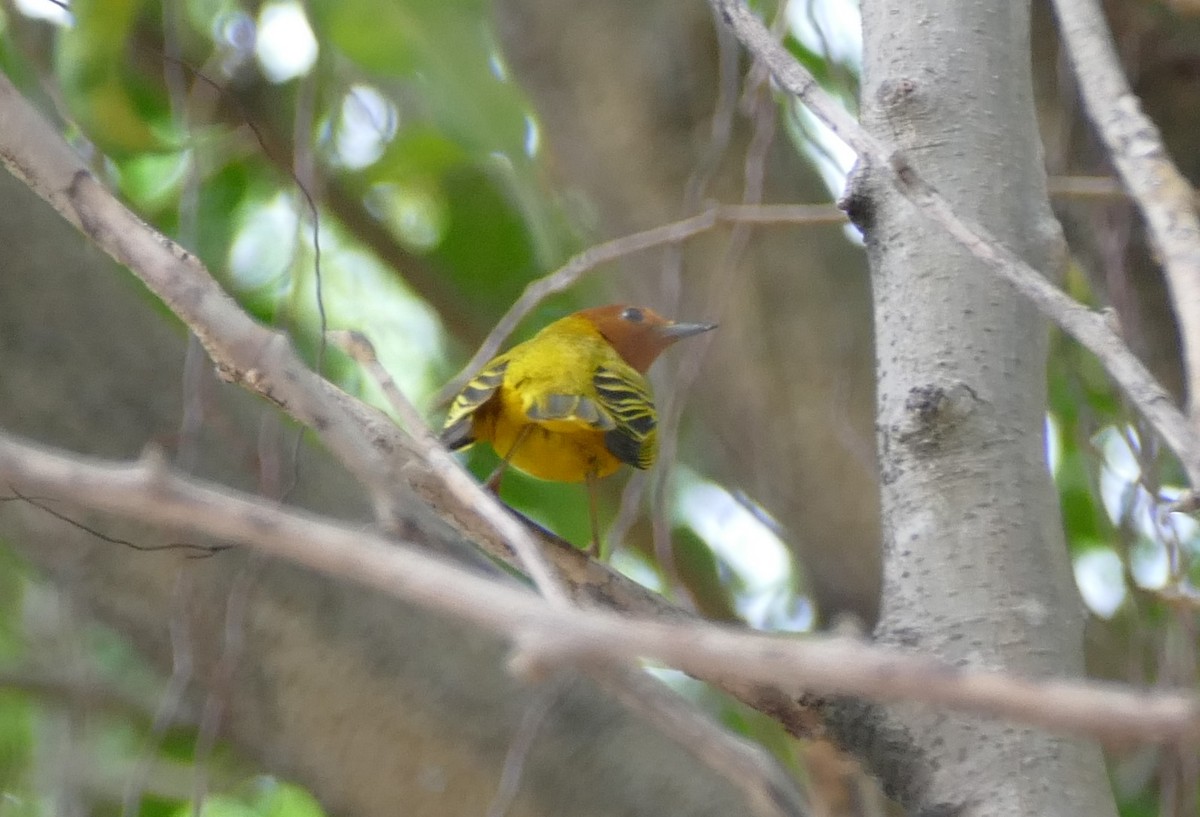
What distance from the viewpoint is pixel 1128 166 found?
2.96 feet

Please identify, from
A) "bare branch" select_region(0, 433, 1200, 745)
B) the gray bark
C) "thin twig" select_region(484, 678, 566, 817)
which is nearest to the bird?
"thin twig" select_region(484, 678, 566, 817)

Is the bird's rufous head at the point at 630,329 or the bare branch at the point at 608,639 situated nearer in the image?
the bare branch at the point at 608,639

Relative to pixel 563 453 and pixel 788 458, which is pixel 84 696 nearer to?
pixel 563 453

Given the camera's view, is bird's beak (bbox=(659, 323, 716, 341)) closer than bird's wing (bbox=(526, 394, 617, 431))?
No

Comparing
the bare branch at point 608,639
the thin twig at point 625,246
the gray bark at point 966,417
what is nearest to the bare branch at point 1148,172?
the gray bark at point 966,417

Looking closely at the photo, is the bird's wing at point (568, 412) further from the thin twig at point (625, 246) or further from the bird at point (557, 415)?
the thin twig at point (625, 246)

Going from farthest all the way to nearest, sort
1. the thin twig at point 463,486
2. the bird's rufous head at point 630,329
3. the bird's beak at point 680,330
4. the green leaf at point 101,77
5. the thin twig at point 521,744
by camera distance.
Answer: the bird's rufous head at point 630,329
the bird's beak at point 680,330
the green leaf at point 101,77
the thin twig at point 521,744
the thin twig at point 463,486

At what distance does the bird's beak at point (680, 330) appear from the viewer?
254 centimetres

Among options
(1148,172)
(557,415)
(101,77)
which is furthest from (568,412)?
(1148,172)

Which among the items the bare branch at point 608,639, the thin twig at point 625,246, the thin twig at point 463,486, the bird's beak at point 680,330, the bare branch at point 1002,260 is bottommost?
the bare branch at point 608,639

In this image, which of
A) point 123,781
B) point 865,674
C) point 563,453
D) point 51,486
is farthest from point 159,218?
point 865,674

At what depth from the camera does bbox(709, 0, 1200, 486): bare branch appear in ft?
2.56

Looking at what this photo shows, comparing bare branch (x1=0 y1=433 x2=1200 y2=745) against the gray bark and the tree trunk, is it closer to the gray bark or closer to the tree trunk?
the gray bark

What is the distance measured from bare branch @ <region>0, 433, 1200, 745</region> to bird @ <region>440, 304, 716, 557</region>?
137cm
